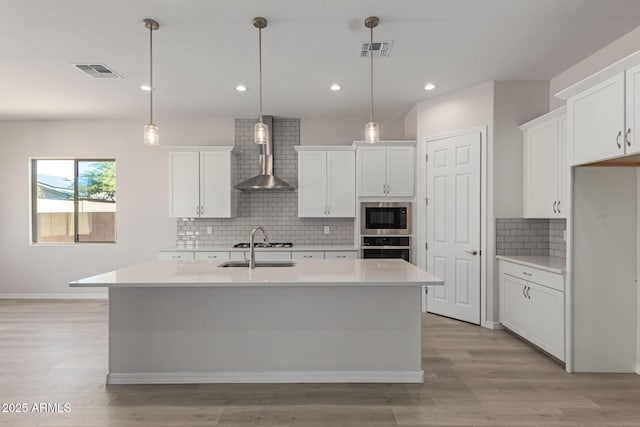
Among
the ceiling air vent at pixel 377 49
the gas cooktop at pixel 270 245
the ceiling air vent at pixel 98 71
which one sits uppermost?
the ceiling air vent at pixel 377 49

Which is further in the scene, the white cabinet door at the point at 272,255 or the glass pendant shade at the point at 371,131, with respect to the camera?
the white cabinet door at the point at 272,255

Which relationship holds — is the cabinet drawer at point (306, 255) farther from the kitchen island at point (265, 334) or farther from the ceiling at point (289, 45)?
the kitchen island at point (265, 334)

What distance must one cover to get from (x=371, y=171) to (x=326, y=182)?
0.67 m

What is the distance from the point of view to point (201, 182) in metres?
5.41

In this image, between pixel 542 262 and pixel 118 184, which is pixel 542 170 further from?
pixel 118 184

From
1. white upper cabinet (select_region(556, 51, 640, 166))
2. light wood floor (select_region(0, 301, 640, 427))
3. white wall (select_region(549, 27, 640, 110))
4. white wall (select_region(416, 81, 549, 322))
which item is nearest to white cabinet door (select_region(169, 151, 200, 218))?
light wood floor (select_region(0, 301, 640, 427))

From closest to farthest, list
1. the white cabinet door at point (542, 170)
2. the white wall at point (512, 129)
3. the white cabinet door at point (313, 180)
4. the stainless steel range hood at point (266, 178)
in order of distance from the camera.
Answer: the white cabinet door at point (542, 170), the white wall at point (512, 129), the stainless steel range hood at point (266, 178), the white cabinet door at point (313, 180)

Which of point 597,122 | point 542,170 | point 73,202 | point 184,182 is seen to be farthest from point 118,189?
point 597,122

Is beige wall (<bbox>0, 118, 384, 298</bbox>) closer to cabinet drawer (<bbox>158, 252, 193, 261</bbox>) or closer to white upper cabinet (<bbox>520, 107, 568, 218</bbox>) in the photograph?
cabinet drawer (<bbox>158, 252, 193, 261</bbox>)

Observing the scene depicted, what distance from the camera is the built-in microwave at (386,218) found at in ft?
17.0

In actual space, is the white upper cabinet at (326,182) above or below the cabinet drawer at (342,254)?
above

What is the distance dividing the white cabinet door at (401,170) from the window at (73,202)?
4356mm

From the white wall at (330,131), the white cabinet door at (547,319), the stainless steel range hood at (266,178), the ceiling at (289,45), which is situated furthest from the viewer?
the white wall at (330,131)

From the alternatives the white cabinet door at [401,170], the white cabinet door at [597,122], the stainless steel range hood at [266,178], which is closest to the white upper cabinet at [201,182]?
the stainless steel range hood at [266,178]
